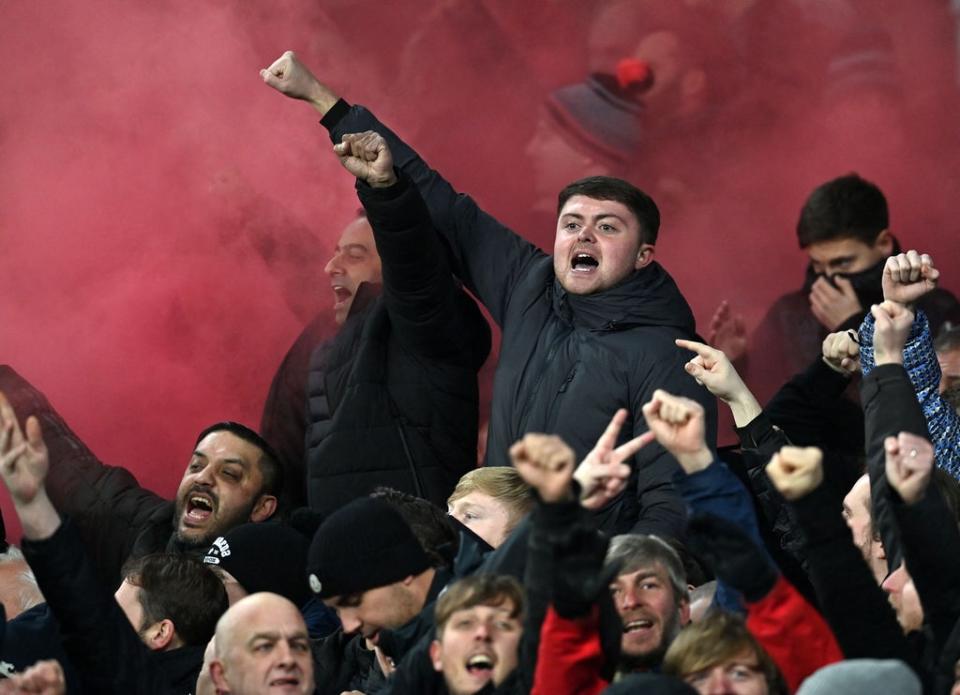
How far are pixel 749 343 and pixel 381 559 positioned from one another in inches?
137

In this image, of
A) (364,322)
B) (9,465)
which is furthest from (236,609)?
(364,322)

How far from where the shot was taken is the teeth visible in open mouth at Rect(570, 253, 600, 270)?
20.4 feet

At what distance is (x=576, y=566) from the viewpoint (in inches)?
168

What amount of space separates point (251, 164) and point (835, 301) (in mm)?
2552

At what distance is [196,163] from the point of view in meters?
8.75

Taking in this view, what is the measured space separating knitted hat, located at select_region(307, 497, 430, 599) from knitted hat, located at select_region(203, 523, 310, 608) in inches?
31.2

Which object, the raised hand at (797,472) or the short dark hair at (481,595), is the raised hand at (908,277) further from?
the short dark hair at (481,595)

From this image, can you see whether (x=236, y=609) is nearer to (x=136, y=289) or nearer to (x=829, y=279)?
(x=829, y=279)

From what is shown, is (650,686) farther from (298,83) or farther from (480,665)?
(298,83)

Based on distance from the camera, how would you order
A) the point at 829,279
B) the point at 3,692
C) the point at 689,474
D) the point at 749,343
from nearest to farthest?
the point at 689,474, the point at 3,692, the point at 829,279, the point at 749,343

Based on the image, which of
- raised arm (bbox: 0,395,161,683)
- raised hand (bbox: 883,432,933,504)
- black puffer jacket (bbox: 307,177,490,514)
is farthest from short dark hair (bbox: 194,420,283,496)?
raised hand (bbox: 883,432,933,504)

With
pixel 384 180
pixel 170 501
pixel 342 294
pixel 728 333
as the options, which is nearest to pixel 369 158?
pixel 384 180

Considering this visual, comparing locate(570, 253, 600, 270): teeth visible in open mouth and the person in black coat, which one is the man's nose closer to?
locate(570, 253, 600, 270): teeth visible in open mouth

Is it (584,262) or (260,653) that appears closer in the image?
(260,653)
